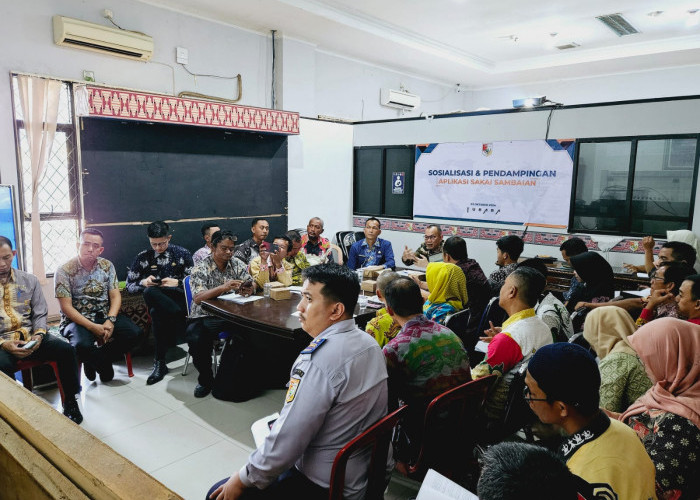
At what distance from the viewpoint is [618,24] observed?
6.37m

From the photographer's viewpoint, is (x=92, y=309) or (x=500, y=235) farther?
(x=500, y=235)

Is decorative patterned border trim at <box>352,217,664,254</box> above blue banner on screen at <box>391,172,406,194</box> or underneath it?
underneath

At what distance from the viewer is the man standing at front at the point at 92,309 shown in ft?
11.7

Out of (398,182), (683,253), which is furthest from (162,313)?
(683,253)

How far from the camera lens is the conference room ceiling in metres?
5.69

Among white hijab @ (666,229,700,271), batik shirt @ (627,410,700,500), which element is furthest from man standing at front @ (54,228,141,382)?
white hijab @ (666,229,700,271)

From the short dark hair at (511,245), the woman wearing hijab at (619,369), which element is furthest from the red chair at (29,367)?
the short dark hair at (511,245)

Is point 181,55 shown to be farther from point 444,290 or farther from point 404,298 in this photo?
point 404,298

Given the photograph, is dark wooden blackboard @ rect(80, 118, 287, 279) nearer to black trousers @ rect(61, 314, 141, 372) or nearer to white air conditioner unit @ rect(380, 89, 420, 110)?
black trousers @ rect(61, 314, 141, 372)

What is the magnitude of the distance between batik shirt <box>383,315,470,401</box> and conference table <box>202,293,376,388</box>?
0.96 metres

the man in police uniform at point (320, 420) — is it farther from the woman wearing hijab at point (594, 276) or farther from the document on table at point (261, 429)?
the woman wearing hijab at point (594, 276)

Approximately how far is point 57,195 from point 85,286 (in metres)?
1.56

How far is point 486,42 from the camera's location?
7328mm

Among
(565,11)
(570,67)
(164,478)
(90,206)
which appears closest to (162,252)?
(90,206)
